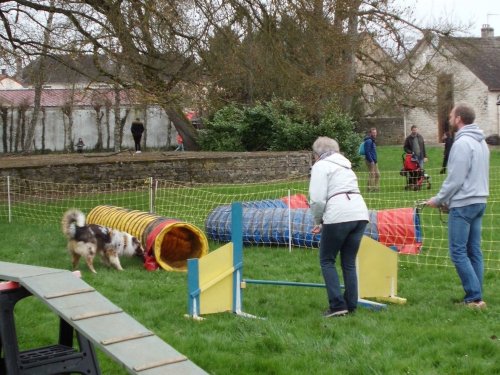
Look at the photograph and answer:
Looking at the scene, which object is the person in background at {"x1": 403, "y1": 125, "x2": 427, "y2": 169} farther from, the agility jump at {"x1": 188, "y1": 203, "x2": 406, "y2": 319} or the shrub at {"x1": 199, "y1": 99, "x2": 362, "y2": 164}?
the agility jump at {"x1": 188, "y1": 203, "x2": 406, "y2": 319}

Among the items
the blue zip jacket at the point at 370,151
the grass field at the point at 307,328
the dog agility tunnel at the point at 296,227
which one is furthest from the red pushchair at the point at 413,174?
the grass field at the point at 307,328

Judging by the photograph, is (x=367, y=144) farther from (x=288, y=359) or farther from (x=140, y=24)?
(x=288, y=359)

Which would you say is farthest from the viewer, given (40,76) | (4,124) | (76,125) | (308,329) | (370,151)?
(76,125)

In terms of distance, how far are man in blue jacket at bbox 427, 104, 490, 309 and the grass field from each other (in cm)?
36

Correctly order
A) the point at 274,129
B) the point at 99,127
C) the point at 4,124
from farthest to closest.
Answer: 1. the point at 99,127
2. the point at 4,124
3. the point at 274,129

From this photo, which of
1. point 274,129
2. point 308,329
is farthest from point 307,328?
point 274,129

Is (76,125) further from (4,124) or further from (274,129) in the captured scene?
(274,129)

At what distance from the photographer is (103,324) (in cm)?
400

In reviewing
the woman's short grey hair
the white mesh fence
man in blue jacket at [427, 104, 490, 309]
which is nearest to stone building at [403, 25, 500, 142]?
the white mesh fence

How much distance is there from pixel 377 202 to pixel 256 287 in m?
7.47

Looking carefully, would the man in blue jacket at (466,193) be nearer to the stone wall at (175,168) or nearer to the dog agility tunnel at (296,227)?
the dog agility tunnel at (296,227)

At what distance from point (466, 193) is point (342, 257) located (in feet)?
3.78

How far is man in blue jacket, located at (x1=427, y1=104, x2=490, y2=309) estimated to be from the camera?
20.9ft

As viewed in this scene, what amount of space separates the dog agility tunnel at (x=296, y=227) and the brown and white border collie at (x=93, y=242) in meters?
1.88
